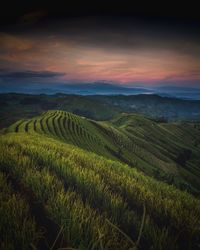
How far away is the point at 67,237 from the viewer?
176 cm

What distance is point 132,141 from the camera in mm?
76750

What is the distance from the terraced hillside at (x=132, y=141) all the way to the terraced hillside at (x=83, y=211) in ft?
70.6

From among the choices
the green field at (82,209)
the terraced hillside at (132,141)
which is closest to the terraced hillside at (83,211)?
the green field at (82,209)

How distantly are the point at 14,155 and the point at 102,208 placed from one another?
138cm

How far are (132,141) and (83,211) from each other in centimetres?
7545

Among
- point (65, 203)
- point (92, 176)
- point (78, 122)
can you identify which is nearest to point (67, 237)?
point (65, 203)

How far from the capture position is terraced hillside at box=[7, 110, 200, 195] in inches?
1779

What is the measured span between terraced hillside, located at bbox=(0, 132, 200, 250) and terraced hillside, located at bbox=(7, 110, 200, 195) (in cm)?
2150

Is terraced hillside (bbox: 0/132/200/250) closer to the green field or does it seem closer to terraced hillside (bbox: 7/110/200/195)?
the green field

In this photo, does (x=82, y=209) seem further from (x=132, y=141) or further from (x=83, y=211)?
(x=132, y=141)

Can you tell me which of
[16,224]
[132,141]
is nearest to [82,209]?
[16,224]

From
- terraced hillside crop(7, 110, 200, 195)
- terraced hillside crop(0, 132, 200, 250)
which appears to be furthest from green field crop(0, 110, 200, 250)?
terraced hillside crop(7, 110, 200, 195)

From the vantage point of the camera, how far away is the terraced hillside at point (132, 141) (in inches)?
1779

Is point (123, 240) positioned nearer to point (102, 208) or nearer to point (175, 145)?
point (102, 208)
